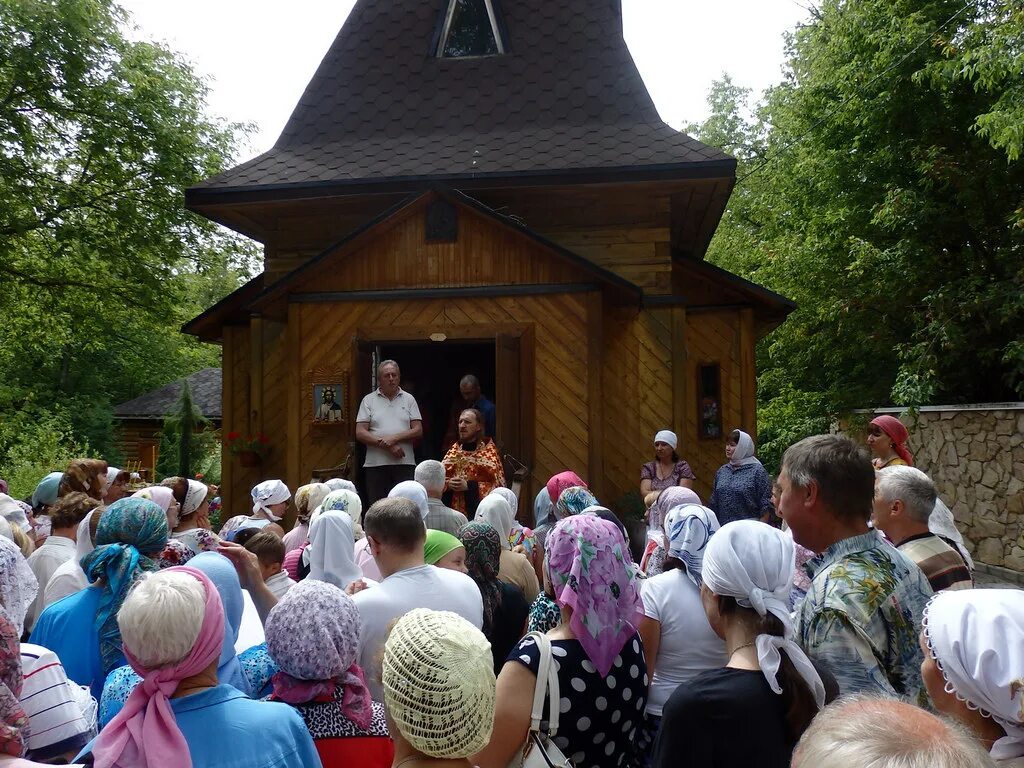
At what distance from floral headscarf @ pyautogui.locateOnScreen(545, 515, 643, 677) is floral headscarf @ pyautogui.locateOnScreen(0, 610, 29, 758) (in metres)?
1.64

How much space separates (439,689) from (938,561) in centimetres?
289

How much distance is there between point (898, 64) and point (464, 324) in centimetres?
1214

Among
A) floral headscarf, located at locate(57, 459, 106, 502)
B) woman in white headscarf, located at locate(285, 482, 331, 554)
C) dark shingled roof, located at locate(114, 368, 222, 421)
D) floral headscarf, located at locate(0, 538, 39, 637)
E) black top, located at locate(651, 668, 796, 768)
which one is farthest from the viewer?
dark shingled roof, located at locate(114, 368, 222, 421)

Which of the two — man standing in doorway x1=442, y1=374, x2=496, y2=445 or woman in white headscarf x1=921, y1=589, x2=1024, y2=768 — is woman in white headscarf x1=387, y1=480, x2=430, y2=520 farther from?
man standing in doorway x1=442, y1=374, x2=496, y2=445

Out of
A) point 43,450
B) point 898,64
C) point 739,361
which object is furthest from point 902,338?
point 43,450

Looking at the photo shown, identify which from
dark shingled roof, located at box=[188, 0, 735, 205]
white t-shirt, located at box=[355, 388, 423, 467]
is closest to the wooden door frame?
white t-shirt, located at box=[355, 388, 423, 467]

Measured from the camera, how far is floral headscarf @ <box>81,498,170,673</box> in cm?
366

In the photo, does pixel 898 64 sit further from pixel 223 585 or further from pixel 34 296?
pixel 34 296

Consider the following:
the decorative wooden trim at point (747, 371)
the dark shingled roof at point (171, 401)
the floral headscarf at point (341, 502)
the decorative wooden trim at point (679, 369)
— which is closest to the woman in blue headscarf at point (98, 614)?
the floral headscarf at point (341, 502)

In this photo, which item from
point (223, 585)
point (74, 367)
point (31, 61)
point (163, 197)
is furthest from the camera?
point (74, 367)

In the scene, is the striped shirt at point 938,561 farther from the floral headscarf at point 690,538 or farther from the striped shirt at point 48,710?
the striped shirt at point 48,710

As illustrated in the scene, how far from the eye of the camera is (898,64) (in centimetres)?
1867

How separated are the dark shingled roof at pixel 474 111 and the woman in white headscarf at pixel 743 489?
170 inches

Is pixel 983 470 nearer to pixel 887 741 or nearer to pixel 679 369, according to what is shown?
pixel 679 369
